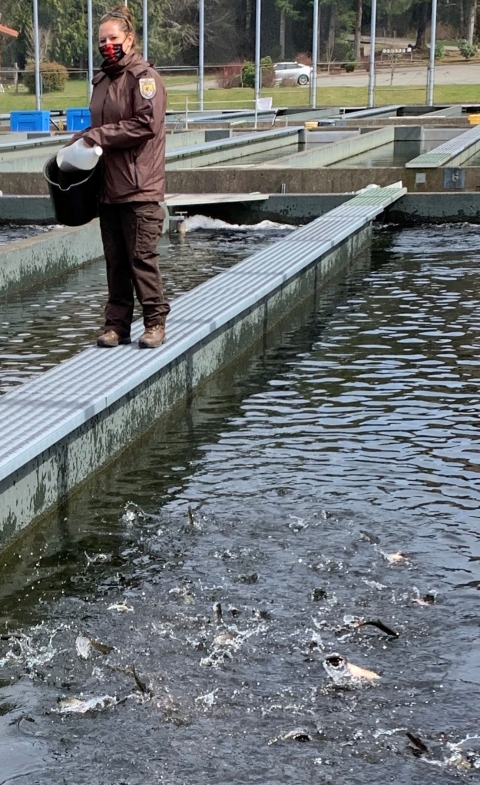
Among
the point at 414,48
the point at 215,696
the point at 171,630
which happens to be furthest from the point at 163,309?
the point at 414,48

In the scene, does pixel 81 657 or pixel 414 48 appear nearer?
pixel 81 657

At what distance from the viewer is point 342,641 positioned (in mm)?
4133

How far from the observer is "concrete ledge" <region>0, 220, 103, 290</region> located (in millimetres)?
10461

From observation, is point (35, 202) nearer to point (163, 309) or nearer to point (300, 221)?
point (300, 221)

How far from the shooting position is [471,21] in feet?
150

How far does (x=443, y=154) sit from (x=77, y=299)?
8.50m

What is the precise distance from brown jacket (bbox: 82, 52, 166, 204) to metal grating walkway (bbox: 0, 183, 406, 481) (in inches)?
31.7

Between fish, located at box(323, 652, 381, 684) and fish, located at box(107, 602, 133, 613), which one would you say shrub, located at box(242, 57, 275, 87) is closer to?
fish, located at box(107, 602, 133, 613)

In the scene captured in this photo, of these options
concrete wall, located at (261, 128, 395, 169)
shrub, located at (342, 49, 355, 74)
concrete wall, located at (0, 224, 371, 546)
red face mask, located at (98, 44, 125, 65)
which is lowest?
concrete wall, located at (0, 224, 371, 546)

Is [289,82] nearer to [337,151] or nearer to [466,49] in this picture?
[466,49]

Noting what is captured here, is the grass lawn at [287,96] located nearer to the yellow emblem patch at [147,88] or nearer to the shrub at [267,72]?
the shrub at [267,72]

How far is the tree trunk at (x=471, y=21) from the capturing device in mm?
45625

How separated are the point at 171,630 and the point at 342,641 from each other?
1.83 feet

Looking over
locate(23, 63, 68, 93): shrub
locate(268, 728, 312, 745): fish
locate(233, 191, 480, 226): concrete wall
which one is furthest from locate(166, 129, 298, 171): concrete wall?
locate(23, 63, 68, 93): shrub
